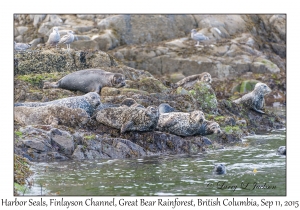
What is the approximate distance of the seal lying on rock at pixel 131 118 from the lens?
563 inches

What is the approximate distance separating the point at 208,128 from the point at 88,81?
15.3ft

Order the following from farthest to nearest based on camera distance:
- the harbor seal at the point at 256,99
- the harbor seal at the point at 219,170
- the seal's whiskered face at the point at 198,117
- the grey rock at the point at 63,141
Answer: the harbor seal at the point at 256,99 < the seal's whiskered face at the point at 198,117 < the grey rock at the point at 63,141 < the harbor seal at the point at 219,170

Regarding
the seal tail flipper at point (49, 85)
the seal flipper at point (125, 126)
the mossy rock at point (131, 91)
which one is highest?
the seal tail flipper at point (49, 85)

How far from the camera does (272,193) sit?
987cm

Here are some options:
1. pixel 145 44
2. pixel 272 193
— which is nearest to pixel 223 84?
pixel 145 44

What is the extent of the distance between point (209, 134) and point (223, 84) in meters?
14.0

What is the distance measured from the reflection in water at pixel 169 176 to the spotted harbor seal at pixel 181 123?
4.11 feet

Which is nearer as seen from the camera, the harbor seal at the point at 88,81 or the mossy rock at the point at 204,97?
the harbor seal at the point at 88,81

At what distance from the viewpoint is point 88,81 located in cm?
1850

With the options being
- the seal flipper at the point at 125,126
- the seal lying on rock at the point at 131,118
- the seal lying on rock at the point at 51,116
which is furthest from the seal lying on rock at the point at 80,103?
the seal flipper at the point at 125,126

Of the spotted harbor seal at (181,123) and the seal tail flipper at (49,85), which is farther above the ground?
the seal tail flipper at (49,85)

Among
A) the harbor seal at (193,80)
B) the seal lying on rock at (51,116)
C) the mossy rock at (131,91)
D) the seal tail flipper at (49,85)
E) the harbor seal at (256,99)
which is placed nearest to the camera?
the seal lying on rock at (51,116)

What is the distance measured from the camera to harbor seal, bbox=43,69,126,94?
60.4ft

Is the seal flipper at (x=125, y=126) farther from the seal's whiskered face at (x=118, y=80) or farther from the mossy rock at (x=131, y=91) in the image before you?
the seal's whiskered face at (x=118, y=80)
